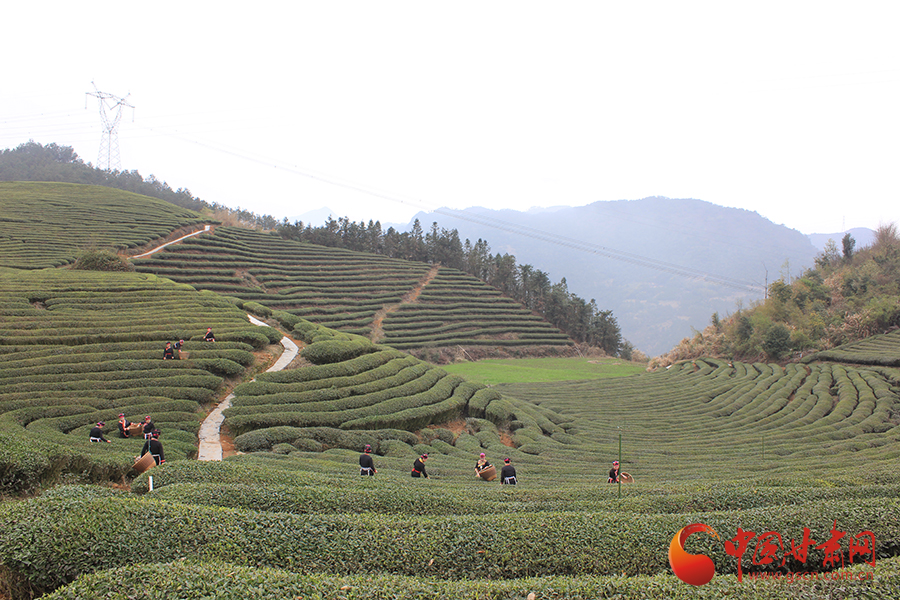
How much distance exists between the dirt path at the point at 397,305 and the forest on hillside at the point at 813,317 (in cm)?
3089

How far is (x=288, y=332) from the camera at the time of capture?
28.0 metres

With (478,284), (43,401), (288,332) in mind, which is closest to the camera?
(43,401)

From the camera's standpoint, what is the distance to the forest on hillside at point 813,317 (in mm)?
40812

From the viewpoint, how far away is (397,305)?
5581cm

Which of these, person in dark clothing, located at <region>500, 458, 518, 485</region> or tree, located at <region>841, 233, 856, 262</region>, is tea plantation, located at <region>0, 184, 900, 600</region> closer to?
person in dark clothing, located at <region>500, 458, 518, 485</region>

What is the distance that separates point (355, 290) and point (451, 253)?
84.9 ft

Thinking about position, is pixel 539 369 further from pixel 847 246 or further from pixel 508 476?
pixel 847 246

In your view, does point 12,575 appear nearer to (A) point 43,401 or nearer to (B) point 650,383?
(A) point 43,401

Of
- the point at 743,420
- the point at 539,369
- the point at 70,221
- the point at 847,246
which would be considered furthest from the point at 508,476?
the point at 847,246

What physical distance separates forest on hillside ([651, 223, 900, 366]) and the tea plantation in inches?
130

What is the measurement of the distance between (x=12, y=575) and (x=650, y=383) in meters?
37.4

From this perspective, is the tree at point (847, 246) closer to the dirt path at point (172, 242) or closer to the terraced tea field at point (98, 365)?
the terraced tea field at point (98, 365)

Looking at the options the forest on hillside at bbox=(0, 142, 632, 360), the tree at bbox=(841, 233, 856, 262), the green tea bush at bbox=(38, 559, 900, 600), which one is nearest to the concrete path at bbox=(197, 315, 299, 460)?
the green tea bush at bbox=(38, 559, 900, 600)

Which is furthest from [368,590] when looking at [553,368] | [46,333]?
[553,368]
